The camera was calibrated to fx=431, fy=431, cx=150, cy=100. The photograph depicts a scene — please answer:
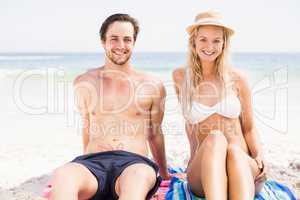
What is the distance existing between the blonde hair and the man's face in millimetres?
477

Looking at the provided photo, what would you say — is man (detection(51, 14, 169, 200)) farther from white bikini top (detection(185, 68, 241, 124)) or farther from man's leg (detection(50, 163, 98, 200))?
white bikini top (detection(185, 68, 241, 124))

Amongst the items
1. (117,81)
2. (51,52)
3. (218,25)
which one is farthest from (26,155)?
(51,52)

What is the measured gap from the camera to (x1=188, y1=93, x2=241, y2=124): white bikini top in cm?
326

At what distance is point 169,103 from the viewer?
9109 mm

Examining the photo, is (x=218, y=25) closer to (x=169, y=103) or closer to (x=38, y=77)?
(x=169, y=103)

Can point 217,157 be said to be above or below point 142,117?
below

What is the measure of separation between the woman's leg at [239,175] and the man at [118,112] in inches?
20.4

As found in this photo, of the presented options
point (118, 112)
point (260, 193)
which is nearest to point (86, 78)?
point (118, 112)

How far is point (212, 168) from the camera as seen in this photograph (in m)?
2.70

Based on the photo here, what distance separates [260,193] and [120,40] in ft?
5.21

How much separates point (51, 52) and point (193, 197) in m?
20.7

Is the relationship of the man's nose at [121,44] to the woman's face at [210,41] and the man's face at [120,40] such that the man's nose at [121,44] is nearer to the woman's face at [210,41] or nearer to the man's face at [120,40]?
the man's face at [120,40]

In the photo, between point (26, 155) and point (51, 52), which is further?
point (51, 52)

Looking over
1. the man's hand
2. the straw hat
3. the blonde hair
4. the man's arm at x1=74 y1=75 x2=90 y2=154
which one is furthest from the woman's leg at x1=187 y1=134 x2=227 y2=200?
the man's arm at x1=74 y1=75 x2=90 y2=154
